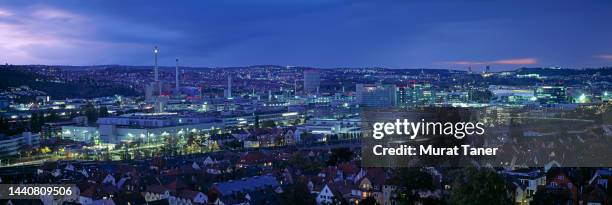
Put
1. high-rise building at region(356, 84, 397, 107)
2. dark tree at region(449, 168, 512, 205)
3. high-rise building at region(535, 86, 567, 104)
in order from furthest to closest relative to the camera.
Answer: high-rise building at region(356, 84, 397, 107) < high-rise building at region(535, 86, 567, 104) < dark tree at region(449, 168, 512, 205)

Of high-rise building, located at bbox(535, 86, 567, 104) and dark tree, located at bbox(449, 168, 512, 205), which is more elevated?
dark tree, located at bbox(449, 168, 512, 205)

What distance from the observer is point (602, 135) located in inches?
439

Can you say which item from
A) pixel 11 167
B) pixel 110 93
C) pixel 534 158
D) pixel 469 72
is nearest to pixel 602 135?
pixel 534 158

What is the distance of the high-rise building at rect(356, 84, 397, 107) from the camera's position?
24320 millimetres

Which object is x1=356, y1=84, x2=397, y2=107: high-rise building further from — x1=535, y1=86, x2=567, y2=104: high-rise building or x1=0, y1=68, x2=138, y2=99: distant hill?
x1=0, y1=68, x2=138, y2=99: distant hill

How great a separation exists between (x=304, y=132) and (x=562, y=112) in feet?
25.7

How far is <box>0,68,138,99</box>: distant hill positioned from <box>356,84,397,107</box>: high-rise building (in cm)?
1163

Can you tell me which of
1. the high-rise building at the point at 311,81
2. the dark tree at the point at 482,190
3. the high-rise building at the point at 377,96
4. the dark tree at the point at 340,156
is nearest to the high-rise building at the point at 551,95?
the high-rise building at the point at 377,96

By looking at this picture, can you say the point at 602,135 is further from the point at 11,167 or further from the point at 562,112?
the point at 11,167

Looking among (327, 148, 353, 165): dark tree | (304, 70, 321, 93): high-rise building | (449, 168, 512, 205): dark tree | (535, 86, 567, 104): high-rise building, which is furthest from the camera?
(304, 70, 321, 93): high-rise building

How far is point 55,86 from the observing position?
95.2 ft

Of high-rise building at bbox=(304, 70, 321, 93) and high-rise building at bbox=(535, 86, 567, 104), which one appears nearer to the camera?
high-rise building at bbox=(535, 86, 567, 104)

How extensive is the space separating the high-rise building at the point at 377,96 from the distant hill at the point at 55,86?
11631mm

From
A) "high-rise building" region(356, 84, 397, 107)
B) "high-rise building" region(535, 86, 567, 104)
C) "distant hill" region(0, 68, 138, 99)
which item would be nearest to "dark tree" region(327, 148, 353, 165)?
"high-rise building" region(356, 84, 397, 107)
